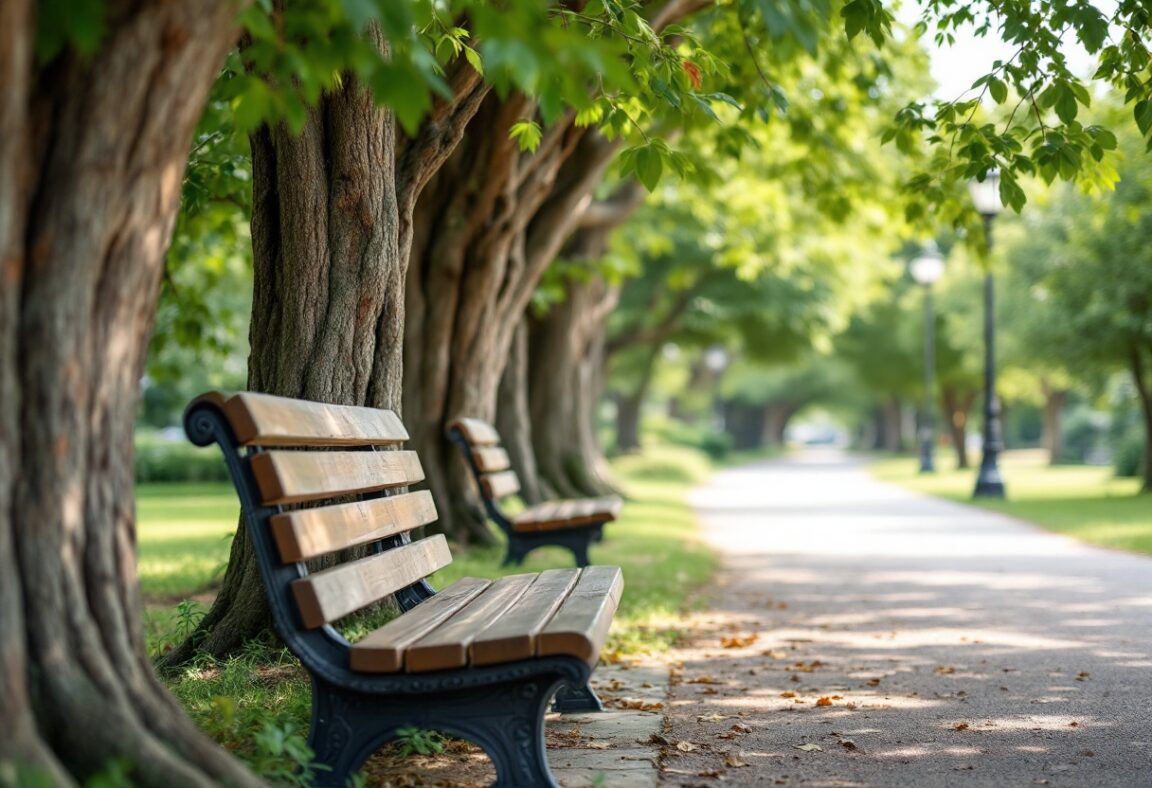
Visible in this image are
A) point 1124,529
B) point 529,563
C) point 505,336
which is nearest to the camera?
point 529,563

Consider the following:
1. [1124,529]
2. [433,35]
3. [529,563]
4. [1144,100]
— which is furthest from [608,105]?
[1124,529]

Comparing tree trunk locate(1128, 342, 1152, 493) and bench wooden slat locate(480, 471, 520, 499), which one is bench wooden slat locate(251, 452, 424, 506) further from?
tree trunk locate(1128, 342, 1152, 493)

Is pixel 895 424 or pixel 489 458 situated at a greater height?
pixel 895 424

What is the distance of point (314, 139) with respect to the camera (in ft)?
18.3

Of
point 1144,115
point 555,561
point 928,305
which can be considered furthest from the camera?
point 928,305

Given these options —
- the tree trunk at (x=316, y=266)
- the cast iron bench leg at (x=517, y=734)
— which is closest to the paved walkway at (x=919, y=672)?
the cast iron bench leg at (x=517, y=734)

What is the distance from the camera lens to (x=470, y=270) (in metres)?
10.5

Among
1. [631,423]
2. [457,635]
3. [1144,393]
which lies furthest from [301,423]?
[631,423]

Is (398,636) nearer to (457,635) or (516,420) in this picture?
(457,635)

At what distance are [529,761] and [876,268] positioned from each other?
25726 millimetres

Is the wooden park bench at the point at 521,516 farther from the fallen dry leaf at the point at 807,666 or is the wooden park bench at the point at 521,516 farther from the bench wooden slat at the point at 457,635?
the bench wooden slat at the point at 457,635

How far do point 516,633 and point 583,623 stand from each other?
0.81 ft

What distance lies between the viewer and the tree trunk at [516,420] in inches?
607

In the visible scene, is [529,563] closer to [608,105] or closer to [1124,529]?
[608,105]
